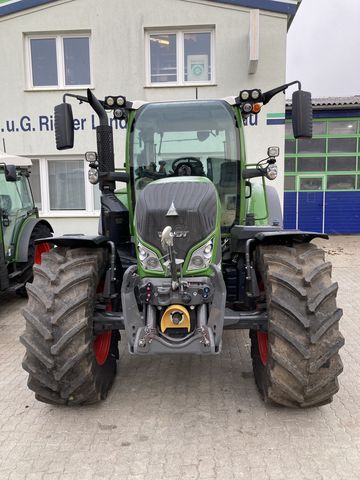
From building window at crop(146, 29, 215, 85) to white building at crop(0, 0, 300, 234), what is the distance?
0.08 ft

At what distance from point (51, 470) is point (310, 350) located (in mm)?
1806

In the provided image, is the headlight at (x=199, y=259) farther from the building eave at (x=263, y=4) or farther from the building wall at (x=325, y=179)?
the building wall at (x=325, y=179)

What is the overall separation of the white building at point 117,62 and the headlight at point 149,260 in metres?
7.52

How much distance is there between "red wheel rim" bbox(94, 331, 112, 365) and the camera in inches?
144

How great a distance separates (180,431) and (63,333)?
1.07 m

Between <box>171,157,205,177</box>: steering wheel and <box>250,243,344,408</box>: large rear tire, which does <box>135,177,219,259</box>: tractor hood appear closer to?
<box>250,243,344,408</box>: large rear tire

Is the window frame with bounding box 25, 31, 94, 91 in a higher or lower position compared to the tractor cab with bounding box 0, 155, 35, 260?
higher

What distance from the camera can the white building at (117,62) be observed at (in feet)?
33.1

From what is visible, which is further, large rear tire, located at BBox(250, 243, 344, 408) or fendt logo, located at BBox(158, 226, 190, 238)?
fendt logo, located at BBox(158, 226, 190, 238)

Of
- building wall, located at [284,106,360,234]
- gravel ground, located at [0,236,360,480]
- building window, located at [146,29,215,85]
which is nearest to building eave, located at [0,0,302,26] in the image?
building window, located at [146,29,215,85]

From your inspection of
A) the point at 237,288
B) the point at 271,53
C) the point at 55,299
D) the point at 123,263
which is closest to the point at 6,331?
the point at 123,263

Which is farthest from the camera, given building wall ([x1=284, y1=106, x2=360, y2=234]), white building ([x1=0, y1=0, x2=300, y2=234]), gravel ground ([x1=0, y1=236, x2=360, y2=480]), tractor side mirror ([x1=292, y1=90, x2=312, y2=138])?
building wall ([x1=284, y1=106, x2=360, y2=234])

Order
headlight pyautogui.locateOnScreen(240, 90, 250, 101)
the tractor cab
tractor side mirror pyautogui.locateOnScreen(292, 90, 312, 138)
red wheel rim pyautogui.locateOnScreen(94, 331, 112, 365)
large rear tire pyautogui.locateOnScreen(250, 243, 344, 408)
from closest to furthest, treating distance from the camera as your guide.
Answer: large rear tire pyautogui.locateOnScreen(250, 243, 344, 408) → red wheel rim pyautogui.locateOnScreen(94, 331, 112, 365) → tractor side mirror pyautogui.locateOnScreen(292, 90, 312, 138) → headlight pyautogui.locateOnScreen(240, 90, 250, 101) → the tractor cab

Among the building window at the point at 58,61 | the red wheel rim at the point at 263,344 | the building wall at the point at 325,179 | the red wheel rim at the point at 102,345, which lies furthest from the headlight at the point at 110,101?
the building wall at the point at 325,179
